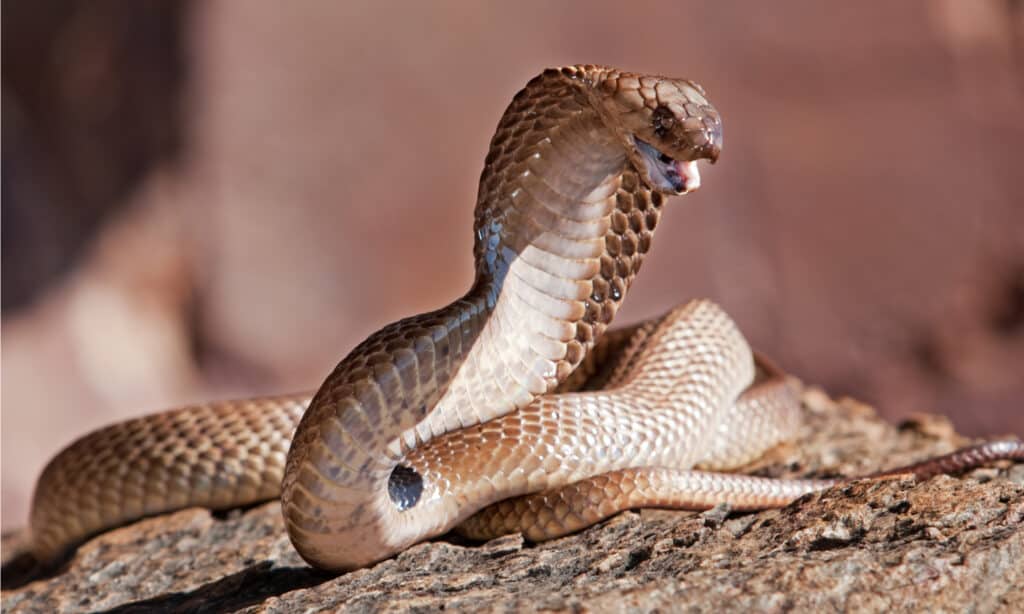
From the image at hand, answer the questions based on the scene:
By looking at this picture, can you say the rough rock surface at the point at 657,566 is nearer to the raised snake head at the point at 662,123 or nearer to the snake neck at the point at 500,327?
the snake neck at the point at 500,327

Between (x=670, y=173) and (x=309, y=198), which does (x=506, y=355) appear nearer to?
(x=670, y=173)

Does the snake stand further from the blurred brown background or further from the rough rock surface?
the blurred brown background

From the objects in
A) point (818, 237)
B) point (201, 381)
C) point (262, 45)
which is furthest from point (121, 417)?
point (818, 237)

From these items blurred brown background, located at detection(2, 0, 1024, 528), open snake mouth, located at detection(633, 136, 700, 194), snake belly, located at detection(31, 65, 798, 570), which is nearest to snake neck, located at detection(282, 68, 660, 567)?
snake belly, located at detection(31, 65, 798, 570)

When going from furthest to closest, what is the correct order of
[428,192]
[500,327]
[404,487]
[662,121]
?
1. [428,192]
2. [404,487]
3. [500,327]
4. [662,121]

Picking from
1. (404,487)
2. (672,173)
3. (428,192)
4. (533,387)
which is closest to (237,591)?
(404,487)

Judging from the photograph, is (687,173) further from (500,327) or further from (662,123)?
(500,327)

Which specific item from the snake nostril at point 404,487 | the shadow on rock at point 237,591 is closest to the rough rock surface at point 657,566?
the shadow on rock at point 237,591

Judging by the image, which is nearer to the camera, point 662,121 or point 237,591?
point 662,121
